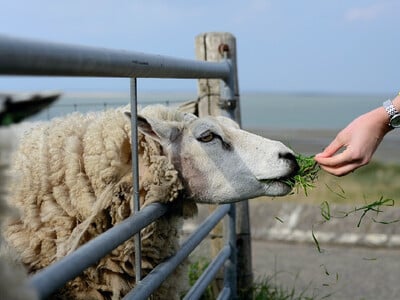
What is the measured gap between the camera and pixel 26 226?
3.13 metres

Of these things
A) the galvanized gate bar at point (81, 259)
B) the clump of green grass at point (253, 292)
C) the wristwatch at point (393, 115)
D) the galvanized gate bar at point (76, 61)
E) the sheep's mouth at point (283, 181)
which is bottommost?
the clump of green grass at point (253, 292)

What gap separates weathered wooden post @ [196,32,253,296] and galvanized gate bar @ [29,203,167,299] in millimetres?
Answer: 2145

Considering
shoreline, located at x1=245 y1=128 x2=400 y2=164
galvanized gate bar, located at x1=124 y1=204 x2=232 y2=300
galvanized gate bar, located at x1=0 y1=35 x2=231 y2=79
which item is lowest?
shoreline, located at x1=245 y1=128 x2=400 y2=164

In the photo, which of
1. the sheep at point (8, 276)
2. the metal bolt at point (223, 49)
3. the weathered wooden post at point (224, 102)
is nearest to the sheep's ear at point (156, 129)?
the weathered wooden post at point (224, 102)

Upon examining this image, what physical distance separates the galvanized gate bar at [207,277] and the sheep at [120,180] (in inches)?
4.1

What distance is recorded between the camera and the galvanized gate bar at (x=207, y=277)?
11.5 ft

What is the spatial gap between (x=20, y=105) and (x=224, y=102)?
3262 mm

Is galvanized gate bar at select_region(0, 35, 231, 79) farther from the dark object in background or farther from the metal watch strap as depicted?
the metal watch strap

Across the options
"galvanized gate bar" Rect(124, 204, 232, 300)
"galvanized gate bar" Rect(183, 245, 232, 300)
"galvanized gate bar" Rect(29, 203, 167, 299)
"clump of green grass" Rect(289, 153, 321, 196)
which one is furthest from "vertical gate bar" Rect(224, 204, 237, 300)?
"galvanized gate bar" Rect(29, 203, 167, 299)

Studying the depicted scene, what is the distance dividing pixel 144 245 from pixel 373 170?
424 inches

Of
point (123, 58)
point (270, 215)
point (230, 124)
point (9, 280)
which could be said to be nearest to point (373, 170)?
point (270, 215)

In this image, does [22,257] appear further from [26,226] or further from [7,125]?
[7,125]

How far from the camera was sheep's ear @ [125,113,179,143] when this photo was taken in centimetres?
320

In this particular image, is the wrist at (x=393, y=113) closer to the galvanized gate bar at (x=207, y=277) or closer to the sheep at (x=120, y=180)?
the sheep at (x=120, y=180)
